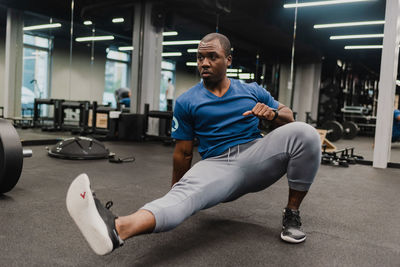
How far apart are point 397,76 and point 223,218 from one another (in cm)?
346

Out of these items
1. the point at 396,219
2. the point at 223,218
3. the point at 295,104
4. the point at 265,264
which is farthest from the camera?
the point at 295,104

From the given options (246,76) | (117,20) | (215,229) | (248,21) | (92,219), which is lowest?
(215,229)

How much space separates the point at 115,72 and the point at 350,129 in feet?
19.6

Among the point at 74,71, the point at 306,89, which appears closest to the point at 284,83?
the point at 306,89

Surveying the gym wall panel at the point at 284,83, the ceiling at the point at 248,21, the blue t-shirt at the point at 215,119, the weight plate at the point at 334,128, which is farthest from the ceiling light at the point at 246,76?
the blue t-shirt at the point at 215,119

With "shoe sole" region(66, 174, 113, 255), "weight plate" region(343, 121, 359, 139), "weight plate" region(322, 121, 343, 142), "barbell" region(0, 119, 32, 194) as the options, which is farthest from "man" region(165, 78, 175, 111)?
"shoe sole" region(66, 174, 113, 255)

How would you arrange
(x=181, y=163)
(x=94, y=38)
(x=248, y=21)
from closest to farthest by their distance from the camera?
(x=181, y=163), (x=248, y=21), (x=94, y=38)

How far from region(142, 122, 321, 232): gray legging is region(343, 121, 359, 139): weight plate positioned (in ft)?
22.2

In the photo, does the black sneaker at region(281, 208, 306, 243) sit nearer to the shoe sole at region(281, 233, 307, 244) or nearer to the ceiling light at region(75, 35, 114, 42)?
the shoe sole at region(281, 233, 307, 244)

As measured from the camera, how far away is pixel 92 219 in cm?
101

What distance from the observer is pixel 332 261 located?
1319 millimetres

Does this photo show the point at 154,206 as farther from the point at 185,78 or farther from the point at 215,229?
the point at 185,78

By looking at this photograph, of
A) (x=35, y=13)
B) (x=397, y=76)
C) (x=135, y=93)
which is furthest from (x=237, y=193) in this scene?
(x=35, y=13)

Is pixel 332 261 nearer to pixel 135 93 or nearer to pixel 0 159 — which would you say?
pixel 0 159
